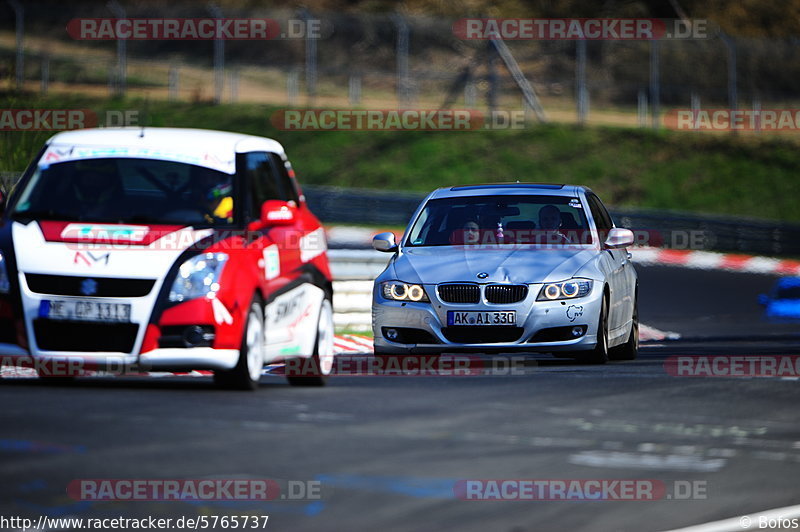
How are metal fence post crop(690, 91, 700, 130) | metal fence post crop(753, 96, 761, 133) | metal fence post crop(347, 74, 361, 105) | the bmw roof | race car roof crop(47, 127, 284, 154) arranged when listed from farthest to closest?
1. metal fence post crop(347, 74, 361, 105)
2. metal fence post crop(753, 96, 761, 133)
3. metal fence post crop(690, 91, 700, 130)
4. the bmw roof
5. race car roof crop(47, 127, 284, 154)

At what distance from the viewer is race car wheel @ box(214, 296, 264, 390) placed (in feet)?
31.9

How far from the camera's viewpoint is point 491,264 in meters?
12.2

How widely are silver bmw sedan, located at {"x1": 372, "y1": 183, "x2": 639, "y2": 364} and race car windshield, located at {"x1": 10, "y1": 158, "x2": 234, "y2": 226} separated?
234 cm

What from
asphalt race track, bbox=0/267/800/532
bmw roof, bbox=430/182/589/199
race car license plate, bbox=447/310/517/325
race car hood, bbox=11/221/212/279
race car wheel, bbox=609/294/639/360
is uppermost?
bmw roof, bbox=430/182/589/199

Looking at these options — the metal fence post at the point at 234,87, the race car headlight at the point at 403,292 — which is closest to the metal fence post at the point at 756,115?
the metal fence post at the point at 234,87

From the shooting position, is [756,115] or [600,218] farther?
[756,115]

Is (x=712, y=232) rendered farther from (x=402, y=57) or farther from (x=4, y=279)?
(x=4, y=279)

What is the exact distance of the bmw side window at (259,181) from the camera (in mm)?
10531

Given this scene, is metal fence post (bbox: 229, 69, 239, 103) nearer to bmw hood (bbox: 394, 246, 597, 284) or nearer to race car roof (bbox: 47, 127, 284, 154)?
bmw hood (bbox: 394, 246, 597, 284)

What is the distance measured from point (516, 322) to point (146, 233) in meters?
3.38

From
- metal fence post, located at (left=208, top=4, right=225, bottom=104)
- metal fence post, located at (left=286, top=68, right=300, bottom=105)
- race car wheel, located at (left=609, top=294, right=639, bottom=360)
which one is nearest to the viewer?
race car wheel, located at (left=609, top=294, right=639, bottom=360)

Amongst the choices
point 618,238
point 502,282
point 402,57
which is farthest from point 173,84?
point 502,282

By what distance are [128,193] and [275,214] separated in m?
1.01

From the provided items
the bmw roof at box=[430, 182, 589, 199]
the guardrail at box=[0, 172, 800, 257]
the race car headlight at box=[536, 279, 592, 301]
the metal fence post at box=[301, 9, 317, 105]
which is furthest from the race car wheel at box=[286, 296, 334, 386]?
the metal fence post at box=[301, 9, 317, 105]
